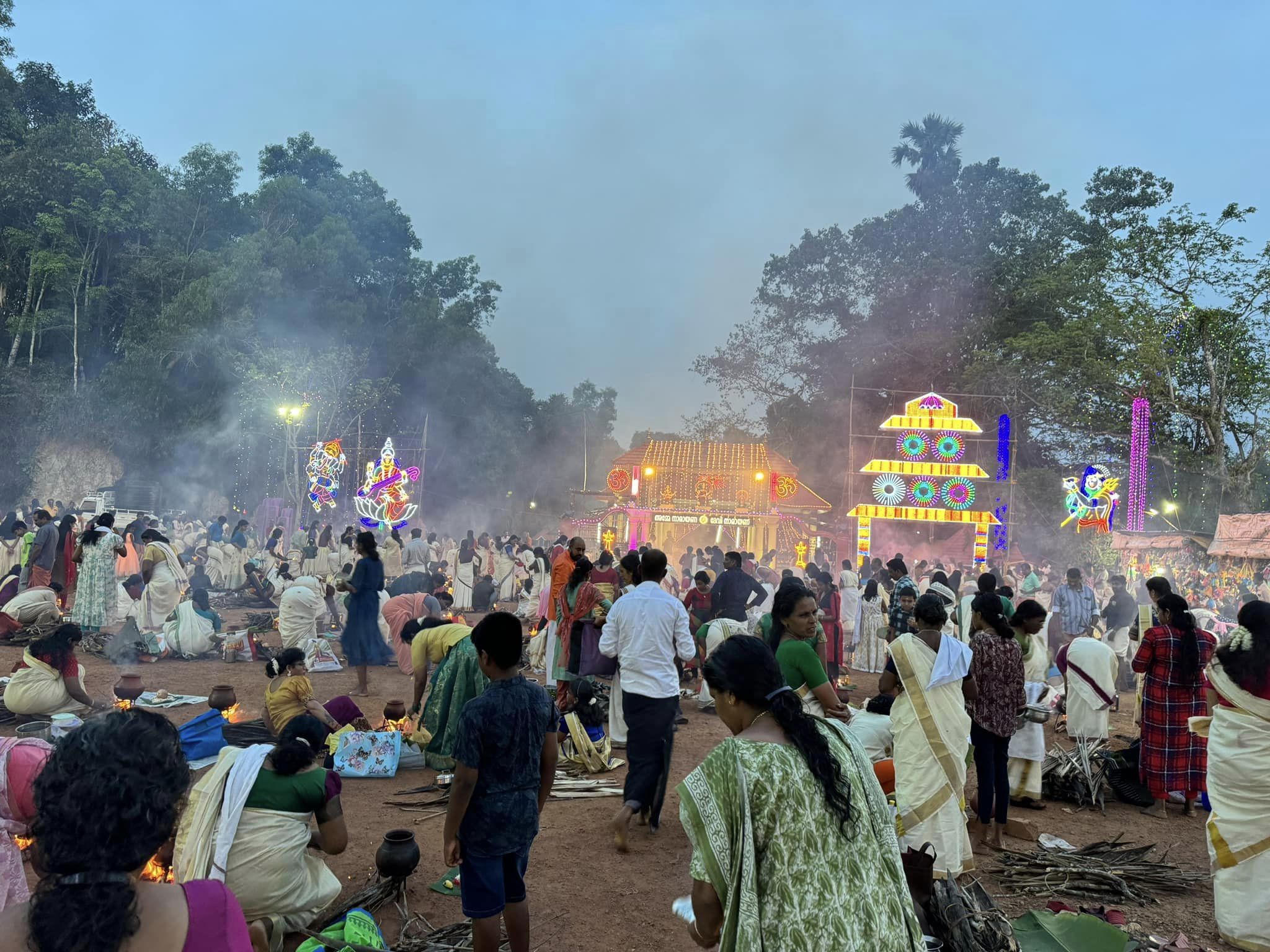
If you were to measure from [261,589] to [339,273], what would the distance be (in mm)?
22724

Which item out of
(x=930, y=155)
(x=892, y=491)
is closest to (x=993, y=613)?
(x=892, y=491)

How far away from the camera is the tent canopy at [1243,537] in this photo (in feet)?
55.9

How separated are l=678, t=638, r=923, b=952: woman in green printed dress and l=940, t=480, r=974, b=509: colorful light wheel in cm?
2254

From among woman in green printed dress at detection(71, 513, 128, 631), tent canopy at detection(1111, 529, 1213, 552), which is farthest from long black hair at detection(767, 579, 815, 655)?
tent canopy at detection(1111, 529, 1213, 552)

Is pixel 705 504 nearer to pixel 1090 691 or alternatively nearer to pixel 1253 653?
pixel 1090 691

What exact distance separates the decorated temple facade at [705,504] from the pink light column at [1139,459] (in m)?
9.33

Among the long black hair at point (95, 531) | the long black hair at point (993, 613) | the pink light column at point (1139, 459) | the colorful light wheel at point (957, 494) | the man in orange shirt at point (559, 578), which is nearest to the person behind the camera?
the long black hair at point (993, 613)

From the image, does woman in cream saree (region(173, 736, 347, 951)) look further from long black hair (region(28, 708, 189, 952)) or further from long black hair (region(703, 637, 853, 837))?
long black hair (region(703, 637, 853, 837))

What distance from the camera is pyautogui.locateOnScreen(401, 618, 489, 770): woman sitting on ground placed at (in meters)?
5.87

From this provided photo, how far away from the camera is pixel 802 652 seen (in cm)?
443

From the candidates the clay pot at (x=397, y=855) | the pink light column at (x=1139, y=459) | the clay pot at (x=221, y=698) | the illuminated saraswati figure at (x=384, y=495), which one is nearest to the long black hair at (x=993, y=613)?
the clay pot at (x=397, y=855)

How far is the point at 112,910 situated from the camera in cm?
145

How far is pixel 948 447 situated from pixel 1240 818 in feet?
66.7

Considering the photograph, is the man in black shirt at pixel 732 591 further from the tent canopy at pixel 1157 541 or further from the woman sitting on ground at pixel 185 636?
the tent canopy at pixel 1157 541
